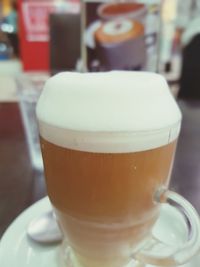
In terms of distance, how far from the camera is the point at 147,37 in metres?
0.72

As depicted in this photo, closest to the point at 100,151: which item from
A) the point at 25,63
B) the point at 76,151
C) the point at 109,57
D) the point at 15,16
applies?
the point at 76,151

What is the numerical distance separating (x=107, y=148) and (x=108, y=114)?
2 centimetres

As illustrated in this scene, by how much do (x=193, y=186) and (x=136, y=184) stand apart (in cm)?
19

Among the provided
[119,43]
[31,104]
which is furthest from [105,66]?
[31,104]

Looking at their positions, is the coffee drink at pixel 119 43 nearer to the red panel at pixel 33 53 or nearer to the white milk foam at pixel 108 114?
the white milk foam at pixel 108 114

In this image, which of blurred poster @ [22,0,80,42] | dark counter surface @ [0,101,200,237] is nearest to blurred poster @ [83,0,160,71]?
dark counter surface @ [0,101,200,237]

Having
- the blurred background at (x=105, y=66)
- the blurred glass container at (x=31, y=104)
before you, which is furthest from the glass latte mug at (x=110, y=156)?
the blurred glass container at (x=31, y=104)

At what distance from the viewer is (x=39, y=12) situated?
6.16 ft

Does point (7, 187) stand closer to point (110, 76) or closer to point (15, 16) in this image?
point (110, 76)

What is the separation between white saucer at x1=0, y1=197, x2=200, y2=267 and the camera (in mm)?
269

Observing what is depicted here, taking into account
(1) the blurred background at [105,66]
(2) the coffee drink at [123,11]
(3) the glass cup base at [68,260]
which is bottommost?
(1) the blurred background at [105,66]

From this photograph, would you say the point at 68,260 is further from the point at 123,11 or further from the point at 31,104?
the point at 123,11

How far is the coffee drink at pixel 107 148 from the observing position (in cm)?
21

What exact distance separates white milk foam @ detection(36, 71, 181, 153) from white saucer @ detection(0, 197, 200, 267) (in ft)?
0.33
